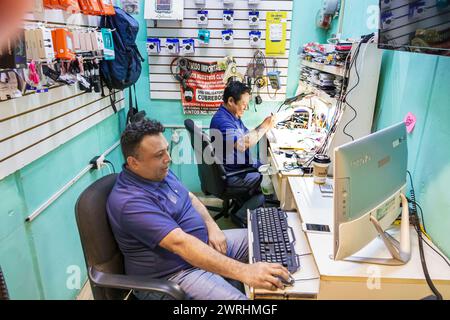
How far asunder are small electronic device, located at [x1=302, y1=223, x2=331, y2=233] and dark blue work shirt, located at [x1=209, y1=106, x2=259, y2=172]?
1.22 metres

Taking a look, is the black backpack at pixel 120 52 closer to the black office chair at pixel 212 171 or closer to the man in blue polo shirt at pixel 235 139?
the black office chair at pixel 212 171

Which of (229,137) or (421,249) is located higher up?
(229,137)

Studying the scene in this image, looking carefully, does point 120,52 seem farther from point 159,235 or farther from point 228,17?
point 159,235

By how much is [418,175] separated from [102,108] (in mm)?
2288

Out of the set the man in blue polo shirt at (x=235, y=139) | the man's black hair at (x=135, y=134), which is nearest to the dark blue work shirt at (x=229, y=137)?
the man in blue polo shirt at (x=235, y=139)

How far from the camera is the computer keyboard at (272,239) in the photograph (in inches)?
51.1

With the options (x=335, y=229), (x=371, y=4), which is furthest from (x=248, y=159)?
(x=335, y=229)

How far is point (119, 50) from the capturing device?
252 cm

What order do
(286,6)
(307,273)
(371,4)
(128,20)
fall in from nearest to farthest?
(307,273), (371,4), (128,20), (286,6)

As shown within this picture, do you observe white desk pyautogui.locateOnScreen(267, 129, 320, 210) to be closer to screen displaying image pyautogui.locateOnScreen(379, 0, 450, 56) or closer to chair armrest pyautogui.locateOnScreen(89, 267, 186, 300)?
screen displaying image pyautogui.locateOnScreen(379, 0, 450, 56)

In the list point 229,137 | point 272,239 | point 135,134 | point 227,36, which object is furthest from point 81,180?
point 227,36

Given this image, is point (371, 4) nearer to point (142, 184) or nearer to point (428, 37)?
point (428, 37)

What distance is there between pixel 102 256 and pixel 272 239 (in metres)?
0.76

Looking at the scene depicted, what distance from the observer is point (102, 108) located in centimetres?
256
